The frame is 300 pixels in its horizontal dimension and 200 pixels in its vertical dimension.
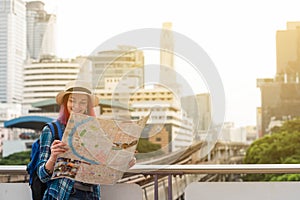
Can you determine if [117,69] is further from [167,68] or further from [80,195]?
[80,195]

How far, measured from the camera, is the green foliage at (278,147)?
23547mm

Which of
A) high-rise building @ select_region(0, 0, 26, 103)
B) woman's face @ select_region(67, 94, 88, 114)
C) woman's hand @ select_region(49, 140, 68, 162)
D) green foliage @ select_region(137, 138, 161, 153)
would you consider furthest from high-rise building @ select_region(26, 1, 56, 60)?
woman's hand @ select_region(49, 140, 68, 162)

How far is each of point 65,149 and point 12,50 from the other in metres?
26.8

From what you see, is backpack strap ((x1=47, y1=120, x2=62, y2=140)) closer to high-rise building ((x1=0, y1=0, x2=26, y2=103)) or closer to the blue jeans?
the blue jeans

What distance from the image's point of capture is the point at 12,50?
27.1 m

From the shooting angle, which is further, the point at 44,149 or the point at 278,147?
the point at 278,147

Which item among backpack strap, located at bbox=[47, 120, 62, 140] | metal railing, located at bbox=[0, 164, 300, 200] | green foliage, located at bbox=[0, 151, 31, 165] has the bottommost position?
green foliage, located at bbox=[0, 151, 31, 165]

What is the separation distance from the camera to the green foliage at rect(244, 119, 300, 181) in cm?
2355

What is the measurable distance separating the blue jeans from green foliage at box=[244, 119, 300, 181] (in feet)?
72.2

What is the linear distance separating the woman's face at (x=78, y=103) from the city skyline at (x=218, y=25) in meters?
15.4

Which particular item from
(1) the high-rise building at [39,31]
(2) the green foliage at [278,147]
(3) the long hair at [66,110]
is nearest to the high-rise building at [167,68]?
(3) the long hair at [66,110]

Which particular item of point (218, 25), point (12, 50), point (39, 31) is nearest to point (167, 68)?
point (218, 25)

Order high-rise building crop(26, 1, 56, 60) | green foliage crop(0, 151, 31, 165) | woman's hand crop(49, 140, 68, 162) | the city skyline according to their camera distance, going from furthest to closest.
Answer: green foliage crop(0, 151, 31, 165)
high-rise building crop(26, 1, 56, 60)
the city skyline
woman's hand crop(49, 140, 68, 162)

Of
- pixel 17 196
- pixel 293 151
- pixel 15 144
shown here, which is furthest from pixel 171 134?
pixel 15 144
